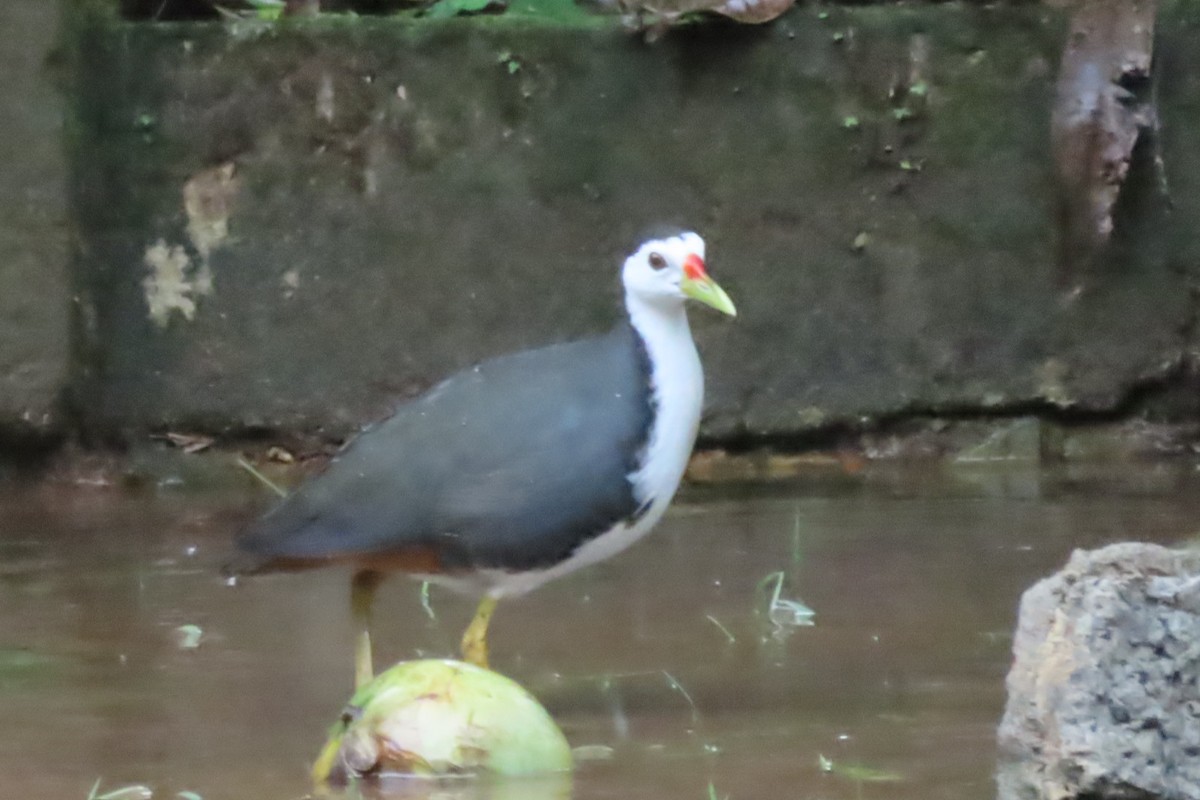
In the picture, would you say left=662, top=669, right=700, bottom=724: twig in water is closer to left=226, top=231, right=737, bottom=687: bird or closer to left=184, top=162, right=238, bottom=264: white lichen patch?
left=226, top=231, right=737, bottom=687: bird

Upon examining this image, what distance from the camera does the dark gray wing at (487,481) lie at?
4133 millimetres

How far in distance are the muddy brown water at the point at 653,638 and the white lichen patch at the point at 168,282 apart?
1.92 feet

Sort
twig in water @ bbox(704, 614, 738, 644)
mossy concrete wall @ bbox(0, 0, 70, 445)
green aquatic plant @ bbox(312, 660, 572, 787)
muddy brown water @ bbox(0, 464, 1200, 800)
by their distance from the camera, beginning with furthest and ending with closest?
mossy concrete wall @ bbox(0, 0, 70, 445)
twig in water @ bbox(704, 614, 738, 644)
muddy brown water @ bbox(0, 464, 1200, 800)
green aquatic plant @ bbox(312, 660, 572, 787)

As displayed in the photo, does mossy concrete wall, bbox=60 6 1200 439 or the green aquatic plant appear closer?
the green aquatic plant

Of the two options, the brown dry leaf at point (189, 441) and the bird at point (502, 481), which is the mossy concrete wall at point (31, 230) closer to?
the brown dry leaf at point (189, 441)

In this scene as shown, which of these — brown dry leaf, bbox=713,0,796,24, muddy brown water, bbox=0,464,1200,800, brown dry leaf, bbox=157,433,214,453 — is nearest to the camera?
muddy brown water, bbox=0,464,1200,800

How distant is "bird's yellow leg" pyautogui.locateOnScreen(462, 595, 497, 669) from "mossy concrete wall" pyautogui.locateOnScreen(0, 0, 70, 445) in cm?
257

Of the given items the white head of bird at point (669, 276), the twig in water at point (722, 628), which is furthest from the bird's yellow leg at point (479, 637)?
the white head of bird at point (669, 276)

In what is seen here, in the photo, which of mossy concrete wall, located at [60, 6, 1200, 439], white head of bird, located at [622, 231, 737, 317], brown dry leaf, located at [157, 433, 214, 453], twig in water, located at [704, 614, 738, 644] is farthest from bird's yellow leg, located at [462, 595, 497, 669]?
brown dry leaf, located at [157, 433, 214, 453]

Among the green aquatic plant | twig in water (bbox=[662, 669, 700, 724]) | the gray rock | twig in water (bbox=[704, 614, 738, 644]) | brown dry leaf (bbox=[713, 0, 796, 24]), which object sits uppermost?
brown dry leaf (bbox=[713, 0, 796, 24])

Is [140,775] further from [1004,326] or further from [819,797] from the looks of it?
[1004,326]

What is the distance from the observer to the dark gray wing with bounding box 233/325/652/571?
4.13m

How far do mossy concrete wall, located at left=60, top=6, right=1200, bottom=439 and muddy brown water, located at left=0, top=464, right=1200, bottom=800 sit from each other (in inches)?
16.8

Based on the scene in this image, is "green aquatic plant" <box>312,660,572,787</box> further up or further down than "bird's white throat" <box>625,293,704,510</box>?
further down
